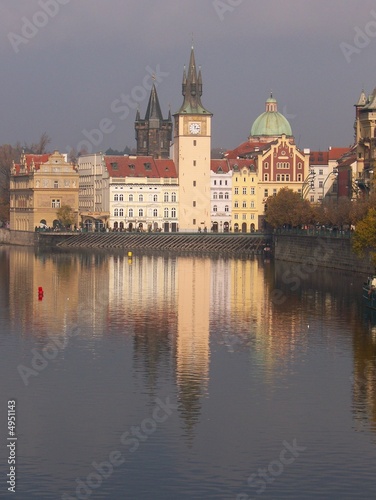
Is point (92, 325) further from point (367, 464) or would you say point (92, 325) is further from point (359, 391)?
point (367, 464)

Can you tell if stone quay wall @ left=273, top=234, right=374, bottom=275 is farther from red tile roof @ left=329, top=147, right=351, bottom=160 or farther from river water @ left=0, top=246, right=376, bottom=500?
red tile roof @ left=329, top=147, right=351, bottom=160

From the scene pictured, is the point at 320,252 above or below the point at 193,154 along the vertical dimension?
below

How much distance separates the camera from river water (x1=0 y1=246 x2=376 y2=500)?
26125 mm

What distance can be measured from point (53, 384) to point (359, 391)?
8.23 metres

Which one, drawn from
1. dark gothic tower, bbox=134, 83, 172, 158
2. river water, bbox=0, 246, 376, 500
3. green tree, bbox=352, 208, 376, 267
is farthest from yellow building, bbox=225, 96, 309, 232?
river water, bbox=0, 246, 376, 500

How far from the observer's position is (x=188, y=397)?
108 feet

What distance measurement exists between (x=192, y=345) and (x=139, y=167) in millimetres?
87813

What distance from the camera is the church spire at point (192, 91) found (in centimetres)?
12888

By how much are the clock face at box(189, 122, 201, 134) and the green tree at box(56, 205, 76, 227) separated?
14396 millimetres

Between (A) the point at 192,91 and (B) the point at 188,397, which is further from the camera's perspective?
(A) the point at 192,91

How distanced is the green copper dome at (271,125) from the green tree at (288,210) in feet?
106

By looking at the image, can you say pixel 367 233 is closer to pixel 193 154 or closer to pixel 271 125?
pixel 193 154

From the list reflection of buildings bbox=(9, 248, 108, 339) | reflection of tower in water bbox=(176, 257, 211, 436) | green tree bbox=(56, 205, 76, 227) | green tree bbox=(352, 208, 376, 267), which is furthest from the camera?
green tree bbox=(56, 205, 76, 227)

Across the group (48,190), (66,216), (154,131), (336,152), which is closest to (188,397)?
(66,216)
